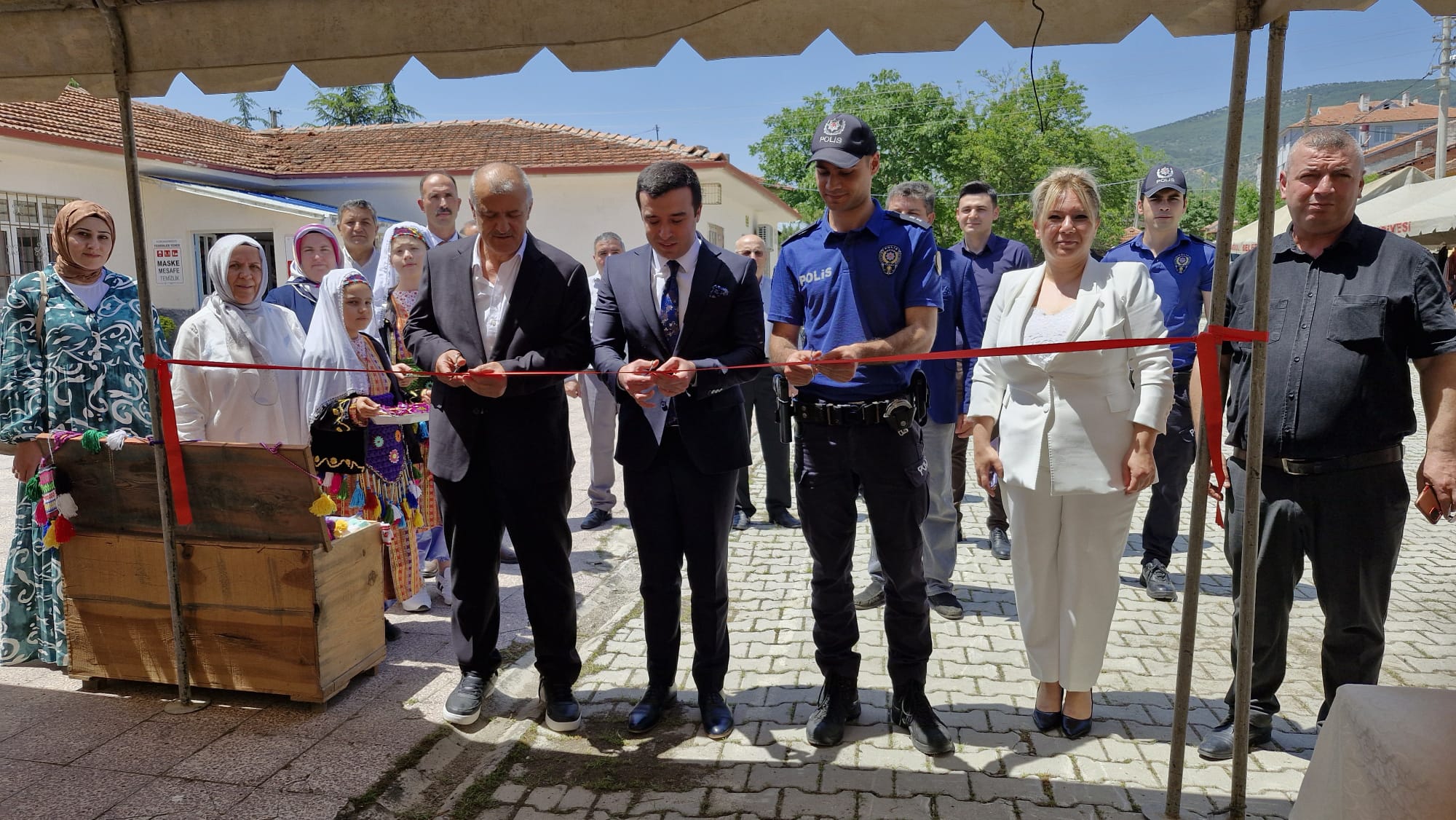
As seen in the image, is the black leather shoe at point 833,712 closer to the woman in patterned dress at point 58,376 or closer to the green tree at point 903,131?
the woman in patterned dress at point 58,376

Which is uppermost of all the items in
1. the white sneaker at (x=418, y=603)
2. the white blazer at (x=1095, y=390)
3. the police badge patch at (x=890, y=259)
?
the police badge patch at (x=890, y=259)

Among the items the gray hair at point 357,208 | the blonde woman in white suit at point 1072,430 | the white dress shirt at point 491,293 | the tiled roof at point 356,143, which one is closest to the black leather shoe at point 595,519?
the gray hair at point 357,208

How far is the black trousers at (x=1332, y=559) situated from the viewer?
10.4 feet

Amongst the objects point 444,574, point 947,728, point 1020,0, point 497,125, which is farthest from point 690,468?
point 497,125

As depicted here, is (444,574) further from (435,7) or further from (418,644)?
(435,7)

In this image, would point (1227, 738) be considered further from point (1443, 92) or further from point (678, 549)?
point (1443, 92)

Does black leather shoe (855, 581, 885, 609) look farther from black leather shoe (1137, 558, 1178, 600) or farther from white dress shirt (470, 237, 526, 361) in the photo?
white dress shirt (470, 237, 526, 361)

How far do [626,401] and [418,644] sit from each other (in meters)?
1.90

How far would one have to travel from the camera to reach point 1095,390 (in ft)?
11.3

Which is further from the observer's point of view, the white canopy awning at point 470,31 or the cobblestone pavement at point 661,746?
the cobblestone pavement at point 661,746

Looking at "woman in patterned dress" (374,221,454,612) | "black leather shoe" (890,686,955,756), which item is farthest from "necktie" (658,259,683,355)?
"woman in patterned dress" (374,221,454,612)

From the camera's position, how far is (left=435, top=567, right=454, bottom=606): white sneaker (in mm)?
5194

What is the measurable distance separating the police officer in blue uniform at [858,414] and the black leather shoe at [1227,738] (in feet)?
3.06

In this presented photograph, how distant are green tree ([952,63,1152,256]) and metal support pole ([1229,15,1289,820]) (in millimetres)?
38540
